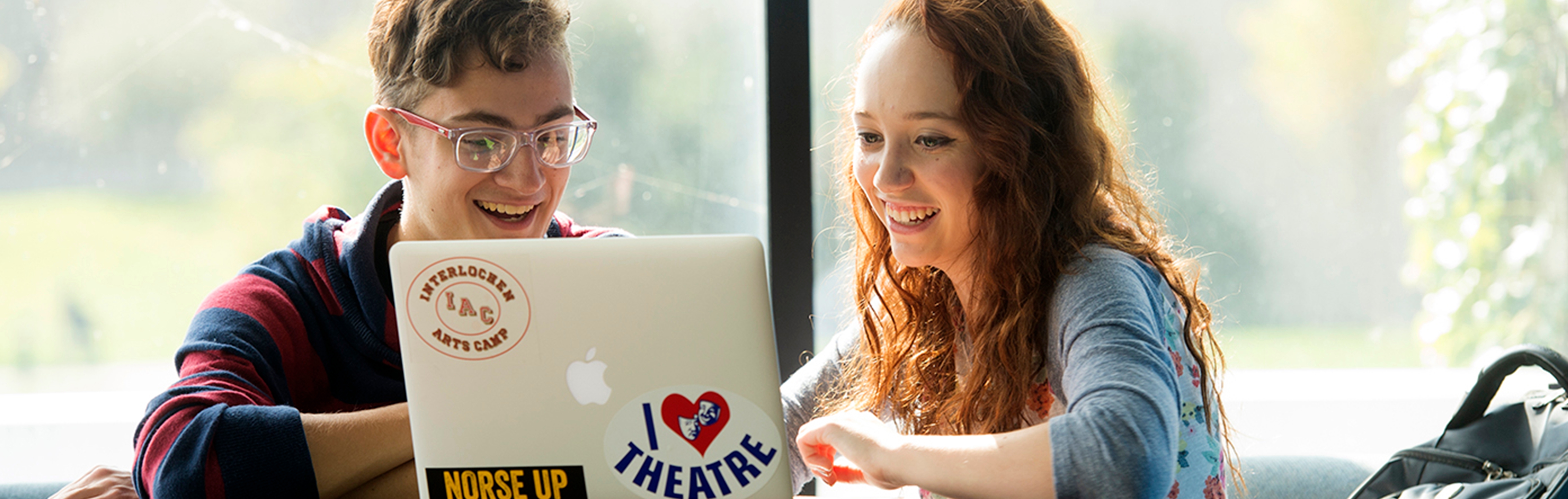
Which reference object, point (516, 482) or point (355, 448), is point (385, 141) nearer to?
point (355, 448)

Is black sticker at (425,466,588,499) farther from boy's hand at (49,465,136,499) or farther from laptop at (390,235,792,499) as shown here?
boy's hand at (49,465,136,499)

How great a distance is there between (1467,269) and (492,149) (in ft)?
8.05

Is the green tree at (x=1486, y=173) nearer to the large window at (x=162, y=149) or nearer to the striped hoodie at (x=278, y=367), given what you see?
the large window at (x=162, y=149)

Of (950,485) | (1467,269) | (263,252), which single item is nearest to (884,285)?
(950,485)

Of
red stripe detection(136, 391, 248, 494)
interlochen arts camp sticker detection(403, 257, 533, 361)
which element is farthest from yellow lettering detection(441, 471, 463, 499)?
red stripe detection(136, 391, 248, 494)

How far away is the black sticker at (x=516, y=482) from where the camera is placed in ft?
2.85

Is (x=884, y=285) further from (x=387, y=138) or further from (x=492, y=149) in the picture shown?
(x=387, y=138)

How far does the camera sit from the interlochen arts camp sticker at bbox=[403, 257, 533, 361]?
33.5 inches

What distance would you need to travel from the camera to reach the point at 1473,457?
1.51 meters

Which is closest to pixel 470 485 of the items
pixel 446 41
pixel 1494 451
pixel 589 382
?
pixel 589 382

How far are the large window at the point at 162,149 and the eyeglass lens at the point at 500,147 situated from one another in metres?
0.84

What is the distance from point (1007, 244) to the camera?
3.95 ft

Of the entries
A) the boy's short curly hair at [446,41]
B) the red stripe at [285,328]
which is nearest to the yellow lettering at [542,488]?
the red stripe at [285,328]

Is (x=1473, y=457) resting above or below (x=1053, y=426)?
below
